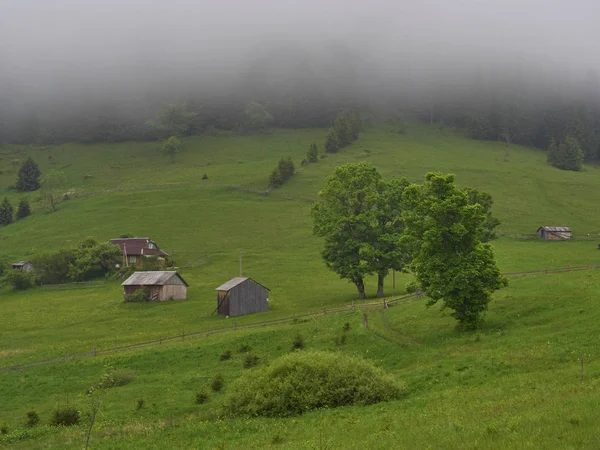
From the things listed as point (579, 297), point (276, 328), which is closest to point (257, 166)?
point (276, 328)

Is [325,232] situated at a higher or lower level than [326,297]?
higher

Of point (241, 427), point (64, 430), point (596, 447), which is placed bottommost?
point (64, 430)

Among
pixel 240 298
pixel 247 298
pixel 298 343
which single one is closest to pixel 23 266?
pixel 240 298

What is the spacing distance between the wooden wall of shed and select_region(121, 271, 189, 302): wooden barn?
12.8 m

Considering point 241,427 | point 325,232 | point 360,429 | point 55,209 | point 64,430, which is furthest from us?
point 55,209

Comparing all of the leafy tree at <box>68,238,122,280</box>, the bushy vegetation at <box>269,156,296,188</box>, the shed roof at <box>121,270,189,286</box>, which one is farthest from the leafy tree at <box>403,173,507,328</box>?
the bushy vegetation at <box>269,156,296,188</box>

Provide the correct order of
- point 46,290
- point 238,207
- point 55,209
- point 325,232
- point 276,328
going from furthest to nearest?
point 55,209 → point 238,207 → point 46,290 → point 325,232 → point 276,328

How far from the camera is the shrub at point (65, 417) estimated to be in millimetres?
30203

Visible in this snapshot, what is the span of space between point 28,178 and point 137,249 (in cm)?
8392

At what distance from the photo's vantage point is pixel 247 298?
6644cm

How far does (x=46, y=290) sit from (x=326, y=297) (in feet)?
153

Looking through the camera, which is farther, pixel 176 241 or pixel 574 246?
pixel 176 241

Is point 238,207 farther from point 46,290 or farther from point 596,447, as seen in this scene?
point 596,447

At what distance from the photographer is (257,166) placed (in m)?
160
